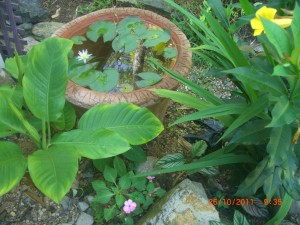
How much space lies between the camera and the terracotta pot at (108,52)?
180 centimetres

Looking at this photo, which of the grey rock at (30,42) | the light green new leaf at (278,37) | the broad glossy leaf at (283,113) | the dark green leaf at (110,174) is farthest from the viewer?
the grey rock at (30,42)

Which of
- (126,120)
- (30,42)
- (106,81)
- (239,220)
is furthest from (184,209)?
(30,42)

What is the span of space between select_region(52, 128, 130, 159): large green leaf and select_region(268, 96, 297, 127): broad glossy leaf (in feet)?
1.92

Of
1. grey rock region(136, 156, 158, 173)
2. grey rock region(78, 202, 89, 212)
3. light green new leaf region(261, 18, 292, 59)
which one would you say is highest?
light green new leaf region(261, 18, 292, 59)

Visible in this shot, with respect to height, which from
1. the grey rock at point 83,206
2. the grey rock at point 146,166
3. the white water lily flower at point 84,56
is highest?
the white water lily flower at point 84,56

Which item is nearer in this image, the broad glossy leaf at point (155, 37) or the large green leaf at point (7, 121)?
the large green leaf at point (7, 121)

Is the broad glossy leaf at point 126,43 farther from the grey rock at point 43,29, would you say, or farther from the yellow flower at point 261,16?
the grey rock at point 43,29

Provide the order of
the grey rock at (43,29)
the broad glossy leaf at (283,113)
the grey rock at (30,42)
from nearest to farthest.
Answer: the broad glossy leaf at (283,113)
the grey rock at (30,42)
the grey rock at (43,29)

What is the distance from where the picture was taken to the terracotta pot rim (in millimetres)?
1797

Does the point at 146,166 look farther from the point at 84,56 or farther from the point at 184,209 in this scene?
the point at 84,56

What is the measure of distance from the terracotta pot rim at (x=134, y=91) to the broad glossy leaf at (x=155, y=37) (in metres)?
0.04

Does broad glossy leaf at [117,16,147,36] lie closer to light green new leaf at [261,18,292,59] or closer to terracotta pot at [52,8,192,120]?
terracotta pot at [52,8,192,120]

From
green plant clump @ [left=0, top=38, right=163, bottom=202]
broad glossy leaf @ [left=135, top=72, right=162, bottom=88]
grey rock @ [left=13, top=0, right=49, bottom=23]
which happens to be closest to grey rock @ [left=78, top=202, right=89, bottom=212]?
green plant clump @ [left=0, top=38, right=163, bottom=202]

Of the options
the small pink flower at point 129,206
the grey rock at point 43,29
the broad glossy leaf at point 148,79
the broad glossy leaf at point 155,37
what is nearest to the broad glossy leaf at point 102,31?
the broad glossy leaf at point 155,37
